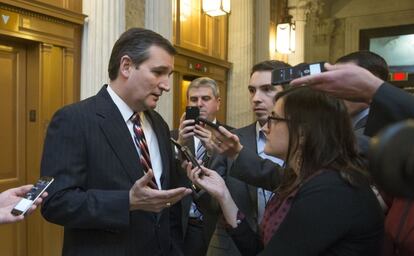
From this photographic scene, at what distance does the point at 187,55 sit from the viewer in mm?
5680

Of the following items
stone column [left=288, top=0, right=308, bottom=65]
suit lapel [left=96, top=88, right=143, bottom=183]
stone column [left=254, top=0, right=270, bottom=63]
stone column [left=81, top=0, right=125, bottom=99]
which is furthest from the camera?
stone column [left=288, top=0, right=308, bottom=65]

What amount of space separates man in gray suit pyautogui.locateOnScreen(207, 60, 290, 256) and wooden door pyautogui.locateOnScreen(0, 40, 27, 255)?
6.11 ft

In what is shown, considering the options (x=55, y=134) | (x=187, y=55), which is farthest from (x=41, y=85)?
(x=187, y=55)

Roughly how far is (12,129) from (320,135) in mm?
2872

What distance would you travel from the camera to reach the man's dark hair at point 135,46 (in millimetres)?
1913

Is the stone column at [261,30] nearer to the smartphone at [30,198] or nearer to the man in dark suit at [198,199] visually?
the man in dark suit at [198,199]

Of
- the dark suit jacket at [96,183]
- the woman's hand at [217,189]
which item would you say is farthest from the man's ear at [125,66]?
the woman's hand at [217,189]

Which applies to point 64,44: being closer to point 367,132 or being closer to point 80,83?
point 80,83

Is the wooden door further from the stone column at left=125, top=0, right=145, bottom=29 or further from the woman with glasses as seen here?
the woman with glasses

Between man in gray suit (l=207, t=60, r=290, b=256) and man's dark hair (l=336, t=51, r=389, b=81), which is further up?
man's dark hair (l=336, t=51, r=389, b=81)

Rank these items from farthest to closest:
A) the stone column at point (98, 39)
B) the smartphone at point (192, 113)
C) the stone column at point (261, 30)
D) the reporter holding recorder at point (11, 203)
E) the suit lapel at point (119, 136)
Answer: the stone column at point (261, 30)
the stone column at point (98, 39)
the smartphone at point (192, 113)
the suit lapel at point (119, 136)
the reporter holding recorder at point (11, 203)

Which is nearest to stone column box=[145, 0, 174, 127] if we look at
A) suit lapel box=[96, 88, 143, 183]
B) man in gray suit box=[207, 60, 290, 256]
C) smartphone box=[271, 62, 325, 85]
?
man in gray suit box=[207, 60, 290, 256]

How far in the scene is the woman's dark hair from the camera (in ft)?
4.47

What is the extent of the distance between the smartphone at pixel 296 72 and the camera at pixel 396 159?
791 mm
